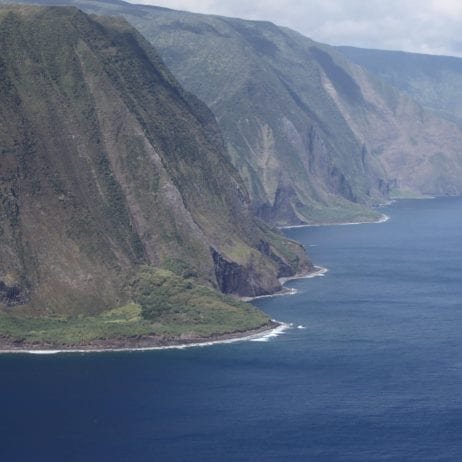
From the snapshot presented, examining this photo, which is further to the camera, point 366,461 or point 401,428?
point 401,428

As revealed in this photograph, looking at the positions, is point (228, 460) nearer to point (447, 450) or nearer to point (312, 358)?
point (447, 450)

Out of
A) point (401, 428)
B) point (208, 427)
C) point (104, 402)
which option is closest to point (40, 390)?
point (104, 402)

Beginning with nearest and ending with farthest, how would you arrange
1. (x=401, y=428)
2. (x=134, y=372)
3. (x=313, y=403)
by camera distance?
(x=401, y=428) → (x=313, y=403) → (x=134, y=372)

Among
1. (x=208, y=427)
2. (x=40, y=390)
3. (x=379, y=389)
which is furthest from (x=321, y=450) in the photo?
(x=40, y=390)

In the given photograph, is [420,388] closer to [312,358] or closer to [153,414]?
[312,358]

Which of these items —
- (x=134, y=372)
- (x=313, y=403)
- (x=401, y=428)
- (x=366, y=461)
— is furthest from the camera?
(x=134, y=372)

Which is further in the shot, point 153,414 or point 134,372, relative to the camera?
point 134,372

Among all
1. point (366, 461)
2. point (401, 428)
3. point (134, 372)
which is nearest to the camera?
point (366, 461)

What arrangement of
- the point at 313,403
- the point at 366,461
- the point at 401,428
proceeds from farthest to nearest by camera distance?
the point at 313,403
the point at 401,428
the point at 366,461
